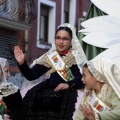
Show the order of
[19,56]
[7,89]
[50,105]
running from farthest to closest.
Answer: [19,56] → [50,105] → [7,89]

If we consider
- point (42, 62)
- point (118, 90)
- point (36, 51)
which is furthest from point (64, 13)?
point (118, 90)

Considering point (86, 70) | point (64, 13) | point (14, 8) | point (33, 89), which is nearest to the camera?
point (86, 70)

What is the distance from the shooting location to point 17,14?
18078mm

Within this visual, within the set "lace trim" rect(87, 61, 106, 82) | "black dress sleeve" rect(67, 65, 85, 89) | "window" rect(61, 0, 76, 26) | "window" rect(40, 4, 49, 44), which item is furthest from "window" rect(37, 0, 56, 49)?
"lace trim" rect(87, 61, 106, 82)

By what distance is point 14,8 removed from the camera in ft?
59.2

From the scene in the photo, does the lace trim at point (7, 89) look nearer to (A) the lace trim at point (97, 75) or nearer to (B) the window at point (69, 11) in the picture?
(A) the lace trim at point (97, 75)

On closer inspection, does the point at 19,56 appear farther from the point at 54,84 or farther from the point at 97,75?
the point at 97,75

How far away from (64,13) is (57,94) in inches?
594

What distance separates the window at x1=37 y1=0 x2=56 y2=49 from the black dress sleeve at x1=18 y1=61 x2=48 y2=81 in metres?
12.9

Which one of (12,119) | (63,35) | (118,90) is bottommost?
(12,119)

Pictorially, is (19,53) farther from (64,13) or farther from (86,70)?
(64,13)

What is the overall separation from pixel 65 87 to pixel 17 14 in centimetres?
1217

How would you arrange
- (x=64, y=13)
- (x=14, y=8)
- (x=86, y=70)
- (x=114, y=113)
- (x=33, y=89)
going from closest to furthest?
1. (x=114, y=113)
2. (x=86, y=70)
3. (x=33, y=89)
4. (x=14, y=8)
5. (x=64, y=13)

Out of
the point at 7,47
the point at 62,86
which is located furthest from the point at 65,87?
the point at 7,47
